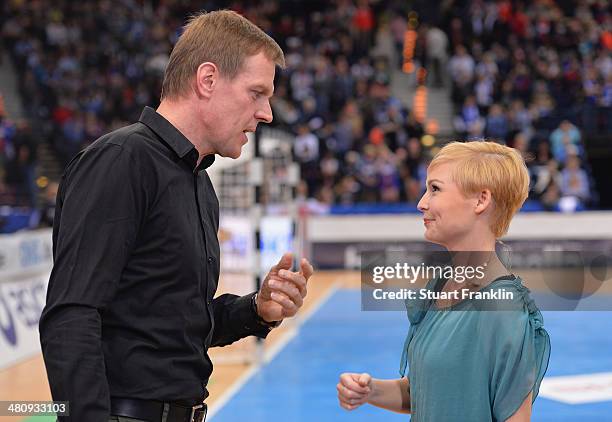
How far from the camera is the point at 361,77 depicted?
22.2 m

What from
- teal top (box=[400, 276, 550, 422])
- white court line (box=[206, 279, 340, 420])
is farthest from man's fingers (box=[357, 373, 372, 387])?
white court line (box=[206, 279, 340, 420])

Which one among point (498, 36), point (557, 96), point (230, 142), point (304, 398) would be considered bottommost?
point (304, 398)

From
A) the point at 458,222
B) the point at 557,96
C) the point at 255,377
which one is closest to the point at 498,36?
the point at 557,96

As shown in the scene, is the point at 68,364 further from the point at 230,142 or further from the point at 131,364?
the point at 230,142

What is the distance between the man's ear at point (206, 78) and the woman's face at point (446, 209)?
738 millimetres

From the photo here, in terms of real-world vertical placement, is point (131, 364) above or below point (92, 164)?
below

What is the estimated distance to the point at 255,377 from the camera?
860 cm

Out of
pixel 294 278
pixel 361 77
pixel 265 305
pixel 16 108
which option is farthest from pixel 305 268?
pixel 16 108

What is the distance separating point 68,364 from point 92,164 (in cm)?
53

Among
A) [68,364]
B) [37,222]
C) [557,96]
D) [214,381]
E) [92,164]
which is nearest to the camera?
[68,364]

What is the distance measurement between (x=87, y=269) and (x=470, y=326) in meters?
1.10

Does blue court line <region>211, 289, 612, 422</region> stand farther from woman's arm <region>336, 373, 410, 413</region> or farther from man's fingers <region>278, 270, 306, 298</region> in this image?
man's fingers <region>278, 270, 306, 298</region>

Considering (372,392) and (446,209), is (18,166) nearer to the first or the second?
(372,392)

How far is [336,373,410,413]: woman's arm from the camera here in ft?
8.54
